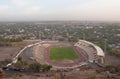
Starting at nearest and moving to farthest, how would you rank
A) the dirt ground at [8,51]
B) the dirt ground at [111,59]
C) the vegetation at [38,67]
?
the vegetation at [38,67]
the dirt ground at [111,59]
the dirt ground at [8,51]

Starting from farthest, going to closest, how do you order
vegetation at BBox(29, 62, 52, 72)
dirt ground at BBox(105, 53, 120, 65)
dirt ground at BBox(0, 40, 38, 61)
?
dirt ground at BBox(0, 40, 38, 61) → dirt ground at BBox(105, 53, 120, 65) → vegetation at BBox(29, 62, 52, 72)

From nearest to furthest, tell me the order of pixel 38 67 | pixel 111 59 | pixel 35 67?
pixel 38 67 → pixel 35 67 → pixel 111 59

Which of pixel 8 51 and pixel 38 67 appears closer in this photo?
pixel 38 67

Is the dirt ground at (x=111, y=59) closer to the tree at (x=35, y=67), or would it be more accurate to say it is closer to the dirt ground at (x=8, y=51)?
the tree at (x=35, y=67)

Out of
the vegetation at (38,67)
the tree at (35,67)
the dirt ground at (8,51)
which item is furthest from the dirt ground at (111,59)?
the dirt ground at (8,51)

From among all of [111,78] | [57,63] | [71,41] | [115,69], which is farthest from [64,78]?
[71,41]

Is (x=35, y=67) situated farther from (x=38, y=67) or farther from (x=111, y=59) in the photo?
(x=111, y=59)

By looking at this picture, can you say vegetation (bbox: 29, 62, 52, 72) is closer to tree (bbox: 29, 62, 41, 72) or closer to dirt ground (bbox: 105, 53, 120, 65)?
tree (bbox: 29, 62, 41, 72)

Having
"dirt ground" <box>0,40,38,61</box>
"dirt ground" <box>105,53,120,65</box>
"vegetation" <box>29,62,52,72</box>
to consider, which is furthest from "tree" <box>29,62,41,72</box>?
"dirt ground" <box>105,53,120,65</box>

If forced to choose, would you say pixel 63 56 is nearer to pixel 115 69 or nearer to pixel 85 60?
pixel 85 60

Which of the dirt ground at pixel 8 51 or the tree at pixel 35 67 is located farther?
the dirt ground at pixel 8 51

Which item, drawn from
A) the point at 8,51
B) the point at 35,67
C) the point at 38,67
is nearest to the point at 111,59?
the point at 38,67

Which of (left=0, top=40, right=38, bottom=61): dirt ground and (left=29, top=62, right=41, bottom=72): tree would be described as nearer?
(left=29, top=62, right=41, bottom=72): tree
